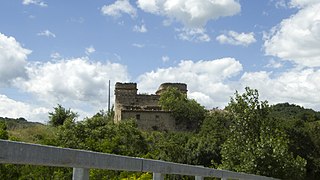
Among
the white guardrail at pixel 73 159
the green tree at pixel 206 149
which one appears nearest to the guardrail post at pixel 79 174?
the white guardrail at pixel 73 159

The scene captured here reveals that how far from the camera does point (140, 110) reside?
293 feet

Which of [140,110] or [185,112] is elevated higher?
[140,110]

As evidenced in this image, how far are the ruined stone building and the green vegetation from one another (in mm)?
2463

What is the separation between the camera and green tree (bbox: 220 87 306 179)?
16453 mm

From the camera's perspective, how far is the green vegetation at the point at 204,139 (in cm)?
1642

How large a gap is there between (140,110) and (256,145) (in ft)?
238

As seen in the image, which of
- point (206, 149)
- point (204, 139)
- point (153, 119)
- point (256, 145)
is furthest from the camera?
point (153, 119)

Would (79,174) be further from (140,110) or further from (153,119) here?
(140,110)

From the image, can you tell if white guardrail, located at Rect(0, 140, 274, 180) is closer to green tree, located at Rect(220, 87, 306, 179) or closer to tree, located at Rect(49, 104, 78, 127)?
green tree, located at Rect(220, 87, 306, 179)

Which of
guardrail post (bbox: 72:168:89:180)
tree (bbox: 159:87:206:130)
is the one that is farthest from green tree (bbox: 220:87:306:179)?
tree (bbox: 159:87:206:130)

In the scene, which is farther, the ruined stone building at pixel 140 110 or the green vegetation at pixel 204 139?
the ruined stone building at pixel 140 110

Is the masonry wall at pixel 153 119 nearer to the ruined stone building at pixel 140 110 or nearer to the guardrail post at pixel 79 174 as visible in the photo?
the ruined stone building at pixel 140 110

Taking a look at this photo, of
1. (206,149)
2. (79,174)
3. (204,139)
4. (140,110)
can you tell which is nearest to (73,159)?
(79,174)

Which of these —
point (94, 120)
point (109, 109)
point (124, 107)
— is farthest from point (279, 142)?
point (109, 109)
